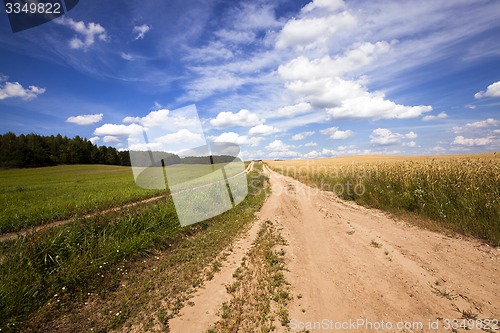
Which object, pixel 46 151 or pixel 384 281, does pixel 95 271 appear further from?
pixel 46 151

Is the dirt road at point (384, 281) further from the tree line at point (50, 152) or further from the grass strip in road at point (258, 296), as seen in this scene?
the tree line at point (50, 152)

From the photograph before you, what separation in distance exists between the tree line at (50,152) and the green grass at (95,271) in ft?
173

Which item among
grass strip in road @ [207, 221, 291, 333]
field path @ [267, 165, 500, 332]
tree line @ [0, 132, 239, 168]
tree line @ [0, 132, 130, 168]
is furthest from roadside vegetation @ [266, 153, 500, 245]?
tree line @ [0, 132, 130, 168]

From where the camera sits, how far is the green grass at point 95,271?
4672mm

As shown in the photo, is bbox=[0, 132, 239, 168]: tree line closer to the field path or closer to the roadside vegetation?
the roadside vegetation

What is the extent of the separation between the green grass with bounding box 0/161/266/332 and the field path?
2.72m

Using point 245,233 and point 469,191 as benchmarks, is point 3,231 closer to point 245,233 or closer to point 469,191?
point 245,233

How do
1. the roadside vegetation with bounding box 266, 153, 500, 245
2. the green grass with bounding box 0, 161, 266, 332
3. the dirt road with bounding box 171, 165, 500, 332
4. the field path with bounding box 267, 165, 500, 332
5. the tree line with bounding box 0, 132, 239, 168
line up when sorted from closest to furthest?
the dirt road with bounding box 171, 165, 500, 332 → the field path with bounding box 267, 165, 500, 332 → the green grass with bounding box 0, 161, 266, 332 → the roadside vegetation with bounding box 266, 153, 500, 245 → the tree line with bounding box 0, 132, 239, 168

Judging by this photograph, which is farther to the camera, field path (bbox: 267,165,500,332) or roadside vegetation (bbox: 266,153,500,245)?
roadside vegetation (bbox: 266,153,500,245)

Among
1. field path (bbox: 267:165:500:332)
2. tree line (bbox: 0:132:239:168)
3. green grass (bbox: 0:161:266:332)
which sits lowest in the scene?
field path (bbox: 267:165:500:332)

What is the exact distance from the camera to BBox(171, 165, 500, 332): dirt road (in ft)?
13.7

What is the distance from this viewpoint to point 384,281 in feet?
17.6

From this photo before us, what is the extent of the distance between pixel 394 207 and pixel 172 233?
10.2 meters

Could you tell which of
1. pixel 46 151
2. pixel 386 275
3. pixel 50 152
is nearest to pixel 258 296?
pixel 386 275
